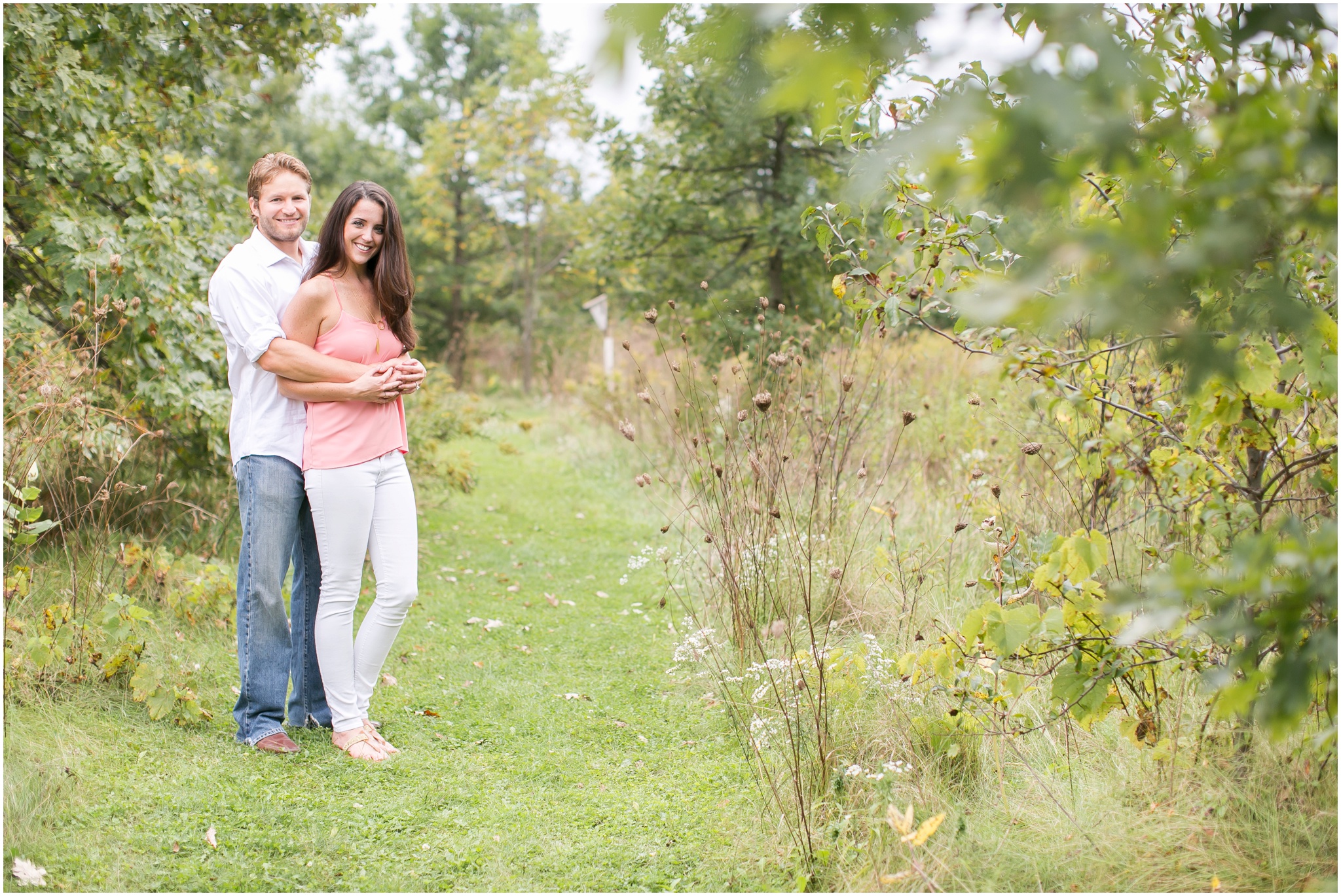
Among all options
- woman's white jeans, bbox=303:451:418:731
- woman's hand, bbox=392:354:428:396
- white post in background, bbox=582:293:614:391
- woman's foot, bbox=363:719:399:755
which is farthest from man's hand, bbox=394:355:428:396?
white post in background, bbox=582:293:614:391

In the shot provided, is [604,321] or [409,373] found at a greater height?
[604,321]

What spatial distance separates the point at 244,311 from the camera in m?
2.68

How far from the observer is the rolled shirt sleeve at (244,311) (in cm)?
266

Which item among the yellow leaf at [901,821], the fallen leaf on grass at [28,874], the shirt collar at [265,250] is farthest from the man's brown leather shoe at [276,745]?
the yellow leaf at [901,821]

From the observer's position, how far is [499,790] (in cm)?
267

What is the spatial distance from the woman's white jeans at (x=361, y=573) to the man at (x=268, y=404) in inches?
4.4

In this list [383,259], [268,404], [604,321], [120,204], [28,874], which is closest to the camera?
[28,874]

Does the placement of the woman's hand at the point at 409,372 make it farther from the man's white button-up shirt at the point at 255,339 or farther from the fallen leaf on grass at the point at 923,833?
the fallen leaf on grass at the point at 923,833

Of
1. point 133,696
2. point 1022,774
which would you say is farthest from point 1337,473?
point 133,696

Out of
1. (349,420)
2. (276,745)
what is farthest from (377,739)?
(349,420)

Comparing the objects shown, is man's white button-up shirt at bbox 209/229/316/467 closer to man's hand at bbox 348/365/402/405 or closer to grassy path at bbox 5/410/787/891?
man's hand at bbox 348/365/402/405

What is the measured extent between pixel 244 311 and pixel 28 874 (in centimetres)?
149

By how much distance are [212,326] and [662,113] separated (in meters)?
4.00

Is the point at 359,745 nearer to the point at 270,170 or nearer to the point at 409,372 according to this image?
the point at 409,372
